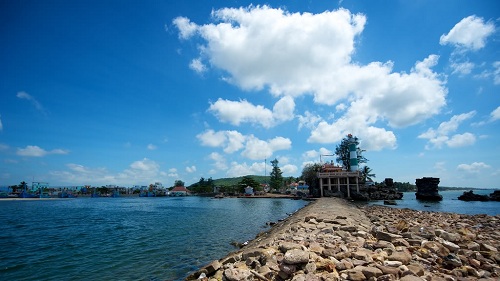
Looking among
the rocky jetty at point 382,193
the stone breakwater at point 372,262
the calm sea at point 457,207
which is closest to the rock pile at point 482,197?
the calm sea at point 457,207

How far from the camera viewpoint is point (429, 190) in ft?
245

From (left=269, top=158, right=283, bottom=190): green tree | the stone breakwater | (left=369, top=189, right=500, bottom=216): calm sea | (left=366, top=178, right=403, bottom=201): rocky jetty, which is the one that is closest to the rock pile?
(left=369, top=189, right=500, bottom=216): calm sea

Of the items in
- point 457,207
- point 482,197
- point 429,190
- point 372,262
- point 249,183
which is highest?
point 372,262

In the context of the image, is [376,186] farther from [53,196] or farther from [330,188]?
[53,196]

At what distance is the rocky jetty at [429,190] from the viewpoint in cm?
7356

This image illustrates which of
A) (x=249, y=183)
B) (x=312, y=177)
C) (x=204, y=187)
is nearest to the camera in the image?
(x=312, y=177)

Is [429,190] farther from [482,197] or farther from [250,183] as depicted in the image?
[250,183]

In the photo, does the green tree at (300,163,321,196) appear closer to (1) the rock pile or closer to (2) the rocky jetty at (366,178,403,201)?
(2) the rocky jetty at (366,178,403,201)

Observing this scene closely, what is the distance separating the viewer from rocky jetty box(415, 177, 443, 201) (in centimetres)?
7356

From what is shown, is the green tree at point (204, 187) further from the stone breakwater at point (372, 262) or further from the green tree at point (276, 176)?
the stone breakwater at point (372, 262)

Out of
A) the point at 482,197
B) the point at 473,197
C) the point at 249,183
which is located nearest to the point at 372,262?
the point at 482,197

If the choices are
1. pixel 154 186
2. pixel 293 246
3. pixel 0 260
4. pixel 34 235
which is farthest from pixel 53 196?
pixel 293 246

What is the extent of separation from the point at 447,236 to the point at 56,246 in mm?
22914

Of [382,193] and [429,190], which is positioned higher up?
[429,190]
